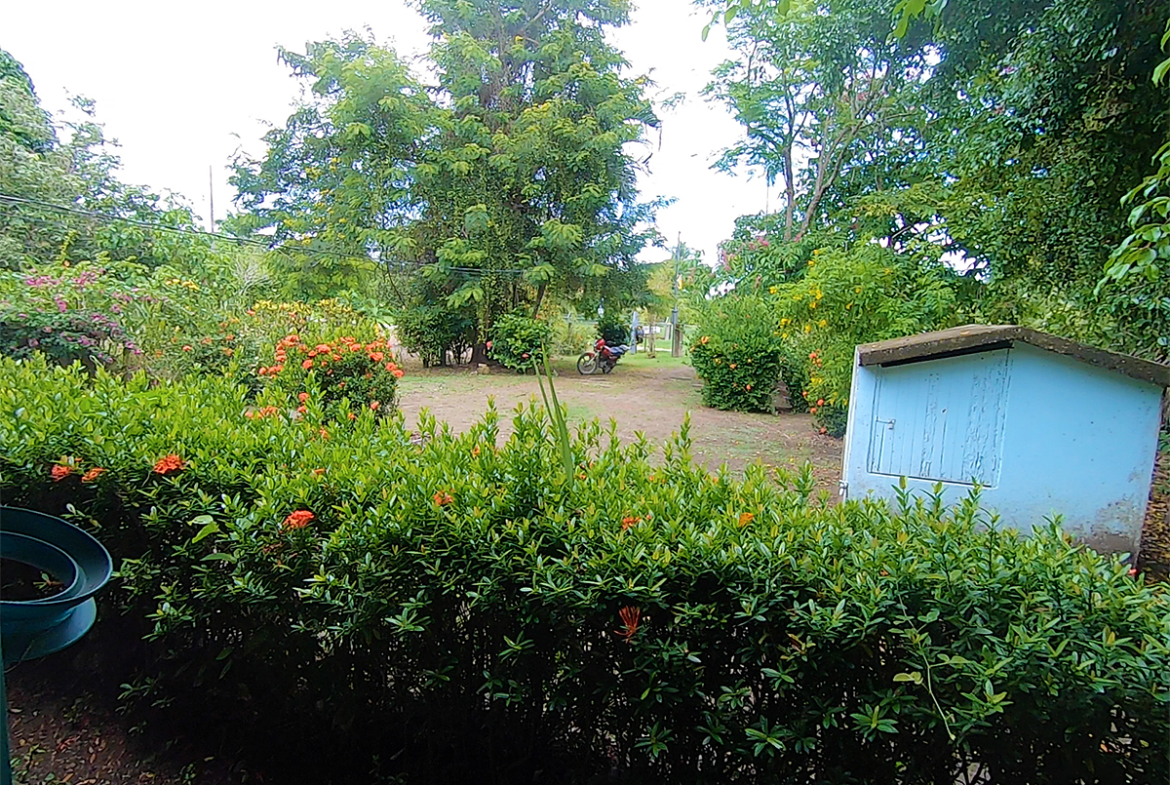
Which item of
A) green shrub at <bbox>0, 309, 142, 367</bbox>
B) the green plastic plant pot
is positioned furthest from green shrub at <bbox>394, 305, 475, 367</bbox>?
the green plastic plant pot

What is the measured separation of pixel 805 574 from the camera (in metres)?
0.59

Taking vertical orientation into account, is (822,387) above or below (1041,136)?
below

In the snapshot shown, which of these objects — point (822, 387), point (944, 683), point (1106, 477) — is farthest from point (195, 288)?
point (1106, 477)

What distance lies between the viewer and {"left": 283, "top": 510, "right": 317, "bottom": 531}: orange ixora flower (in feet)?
2.40

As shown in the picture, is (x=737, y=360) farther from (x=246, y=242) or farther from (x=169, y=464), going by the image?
(x=169, y=464)

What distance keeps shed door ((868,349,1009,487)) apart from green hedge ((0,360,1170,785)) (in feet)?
3.97

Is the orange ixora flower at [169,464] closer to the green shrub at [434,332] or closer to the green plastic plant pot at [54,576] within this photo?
the green plastic plant pot at [54,576]

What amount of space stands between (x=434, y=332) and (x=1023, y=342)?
2679mm

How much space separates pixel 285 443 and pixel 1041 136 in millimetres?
2505

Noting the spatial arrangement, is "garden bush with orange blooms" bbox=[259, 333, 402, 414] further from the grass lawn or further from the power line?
the power line

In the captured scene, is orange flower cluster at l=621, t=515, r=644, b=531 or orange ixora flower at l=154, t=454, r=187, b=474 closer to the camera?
orange flower cluster at l=621, t=515, r=644, b=531

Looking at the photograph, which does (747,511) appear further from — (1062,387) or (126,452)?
(1062,387)

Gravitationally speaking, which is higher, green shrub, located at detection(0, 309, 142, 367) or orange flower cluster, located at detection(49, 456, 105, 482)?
green shrub, located at detection(0, 309, 142, 367)

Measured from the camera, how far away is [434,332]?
320 centimetres
